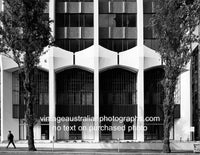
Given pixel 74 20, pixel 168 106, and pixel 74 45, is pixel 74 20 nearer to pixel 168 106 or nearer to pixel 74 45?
pixel 74 45

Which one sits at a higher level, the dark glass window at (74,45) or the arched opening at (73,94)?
the dark glass window at (74,45)

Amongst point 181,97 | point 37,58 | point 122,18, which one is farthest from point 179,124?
point 37,58

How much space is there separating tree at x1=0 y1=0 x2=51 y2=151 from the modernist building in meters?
13.2

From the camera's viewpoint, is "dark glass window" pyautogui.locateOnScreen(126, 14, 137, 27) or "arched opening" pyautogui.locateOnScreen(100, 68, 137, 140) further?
"dark glass window" pyautogui.locateOnScreen(126, 14, 137, 27)

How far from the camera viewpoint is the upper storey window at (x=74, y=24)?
47625 millimetres

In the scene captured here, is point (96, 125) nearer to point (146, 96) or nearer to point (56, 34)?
point (146, 96)

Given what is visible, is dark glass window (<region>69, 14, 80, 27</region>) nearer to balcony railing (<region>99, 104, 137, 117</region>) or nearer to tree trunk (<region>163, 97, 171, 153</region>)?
balcony railing (<region>99, 104, 137, 117</region>)

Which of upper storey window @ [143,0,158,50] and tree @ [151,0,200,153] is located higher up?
upper storey window @ [143,0,158,50]

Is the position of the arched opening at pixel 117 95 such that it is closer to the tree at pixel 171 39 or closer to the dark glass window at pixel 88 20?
the dark glass window at pixel 88 20

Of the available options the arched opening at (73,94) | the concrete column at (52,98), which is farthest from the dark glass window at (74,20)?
the arched opening at (73,94)

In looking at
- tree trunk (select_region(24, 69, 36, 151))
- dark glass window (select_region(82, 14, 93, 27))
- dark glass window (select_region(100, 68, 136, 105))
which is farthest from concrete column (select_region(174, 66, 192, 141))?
tree trunk (select_region(24, 69, 36, 151))

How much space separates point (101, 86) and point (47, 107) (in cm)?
720

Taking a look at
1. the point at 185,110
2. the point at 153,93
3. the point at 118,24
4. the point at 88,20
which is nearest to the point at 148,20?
the point at 118,24

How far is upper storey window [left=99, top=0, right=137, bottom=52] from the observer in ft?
156
